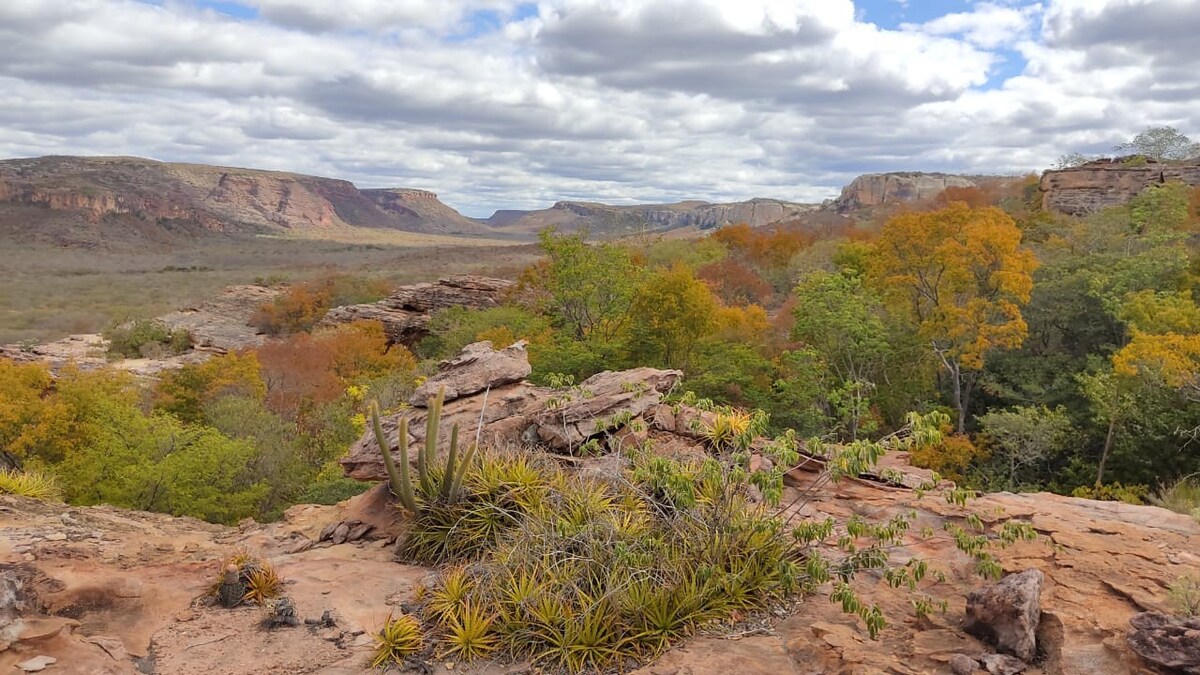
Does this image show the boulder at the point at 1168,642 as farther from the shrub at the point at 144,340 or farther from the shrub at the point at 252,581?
the shrub at the point at 144,340

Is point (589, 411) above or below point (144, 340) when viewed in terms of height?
above

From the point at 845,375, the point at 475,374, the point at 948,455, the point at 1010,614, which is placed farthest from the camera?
the point at 845,375

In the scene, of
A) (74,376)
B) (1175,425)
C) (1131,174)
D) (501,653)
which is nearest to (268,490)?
(74,376)

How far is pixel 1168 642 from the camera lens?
14.4ft

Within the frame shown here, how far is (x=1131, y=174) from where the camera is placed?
47.0 metres

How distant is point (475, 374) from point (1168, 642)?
7684 mm

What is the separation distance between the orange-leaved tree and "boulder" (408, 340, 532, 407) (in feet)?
45.4

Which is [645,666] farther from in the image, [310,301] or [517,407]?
[310,301]

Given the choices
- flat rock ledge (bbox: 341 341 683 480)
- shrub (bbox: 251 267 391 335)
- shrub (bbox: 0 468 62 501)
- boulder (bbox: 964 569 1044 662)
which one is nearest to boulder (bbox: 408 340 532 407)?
flat rock ledge (bbox: 341 341 683 480)

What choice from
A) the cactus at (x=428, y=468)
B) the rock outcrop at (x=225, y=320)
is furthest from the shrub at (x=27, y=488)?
the rock outcrop at (x=225, y=320)

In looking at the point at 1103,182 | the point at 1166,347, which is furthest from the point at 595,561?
the point at 1103,182

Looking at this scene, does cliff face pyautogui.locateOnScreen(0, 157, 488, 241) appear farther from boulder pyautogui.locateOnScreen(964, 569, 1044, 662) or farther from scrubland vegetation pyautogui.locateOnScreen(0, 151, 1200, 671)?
boulder pyautogui.locateOnScreen(964, 569, 1044, 662)

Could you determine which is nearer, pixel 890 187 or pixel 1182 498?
pixel 1182 498

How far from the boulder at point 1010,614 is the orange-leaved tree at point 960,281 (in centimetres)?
1511
